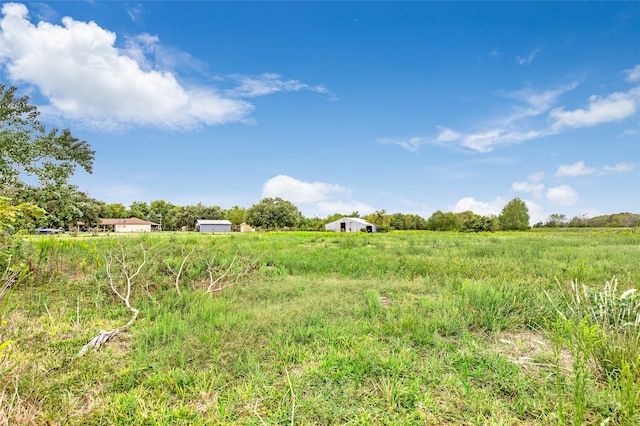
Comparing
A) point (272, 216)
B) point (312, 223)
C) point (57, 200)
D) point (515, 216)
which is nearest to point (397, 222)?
point (312, 223)

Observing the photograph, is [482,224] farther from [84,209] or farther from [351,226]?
[84,209]

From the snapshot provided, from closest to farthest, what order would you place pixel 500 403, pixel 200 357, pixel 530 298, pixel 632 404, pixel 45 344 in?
pixel 632 404 < pixel 500 403 < pixel 200 357 < pixel 45 344 < pixel 530 298

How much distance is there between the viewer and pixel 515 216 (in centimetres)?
6531

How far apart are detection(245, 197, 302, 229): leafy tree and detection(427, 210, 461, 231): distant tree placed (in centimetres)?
2951

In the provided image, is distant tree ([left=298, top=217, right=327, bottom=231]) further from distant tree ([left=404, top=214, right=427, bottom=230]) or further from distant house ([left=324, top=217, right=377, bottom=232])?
distant tree ([left=404, top=214, right=427, bottom=230])

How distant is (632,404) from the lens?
1.93 meters

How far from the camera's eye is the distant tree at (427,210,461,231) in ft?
218

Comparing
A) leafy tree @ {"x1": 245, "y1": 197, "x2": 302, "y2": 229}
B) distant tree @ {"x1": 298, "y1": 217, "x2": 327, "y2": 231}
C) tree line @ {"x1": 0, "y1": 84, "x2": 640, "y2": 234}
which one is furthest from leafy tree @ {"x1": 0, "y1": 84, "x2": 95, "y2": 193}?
distant tree @ {"x1": 298, "y1": 217, "x2": 327, "y2": 231}

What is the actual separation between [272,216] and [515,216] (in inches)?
1983

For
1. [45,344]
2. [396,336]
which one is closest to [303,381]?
[396,336]

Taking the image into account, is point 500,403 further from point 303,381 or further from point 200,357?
point 200,357

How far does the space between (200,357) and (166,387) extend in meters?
0.55

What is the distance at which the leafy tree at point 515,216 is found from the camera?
212ft

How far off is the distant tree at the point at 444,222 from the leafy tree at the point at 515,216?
9.29m
